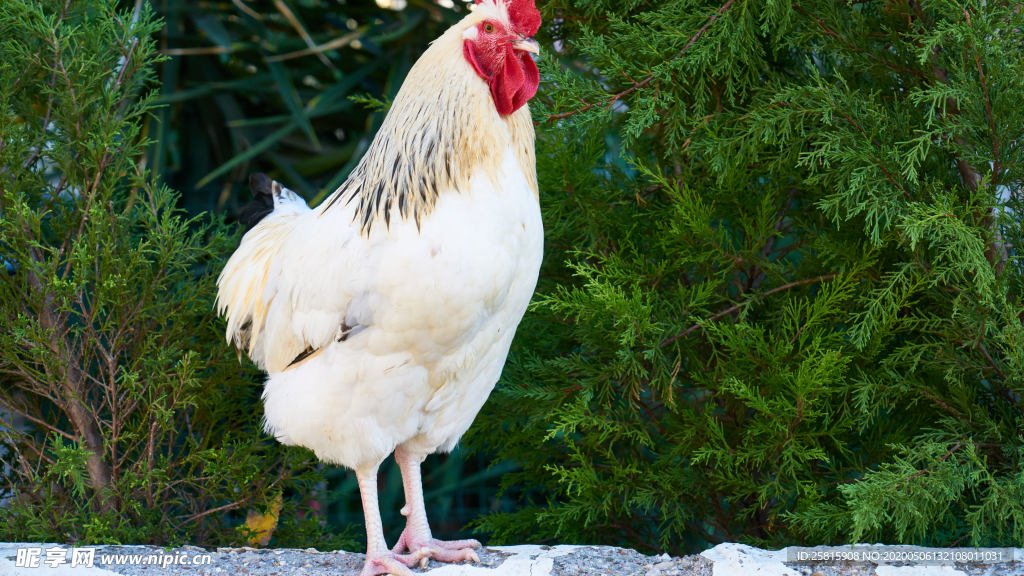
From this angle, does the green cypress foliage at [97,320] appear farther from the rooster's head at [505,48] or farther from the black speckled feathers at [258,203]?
the rooster's head at [505,48]

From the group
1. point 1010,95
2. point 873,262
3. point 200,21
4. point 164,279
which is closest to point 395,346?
point 164,279

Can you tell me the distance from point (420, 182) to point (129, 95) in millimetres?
1516

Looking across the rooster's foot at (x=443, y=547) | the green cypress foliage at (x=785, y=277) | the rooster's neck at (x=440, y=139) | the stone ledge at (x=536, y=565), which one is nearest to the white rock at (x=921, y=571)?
the stone ledge at (x=536, y=565)

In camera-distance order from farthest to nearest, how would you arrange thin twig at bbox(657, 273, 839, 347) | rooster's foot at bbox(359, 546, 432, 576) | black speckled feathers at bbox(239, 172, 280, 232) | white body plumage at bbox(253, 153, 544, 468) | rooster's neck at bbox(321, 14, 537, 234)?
black speckled feathers at bbox(239, 172, 280, 232)
thin twig at bbox(657, 273, 839, 347)
rooster's foot at bbox(359, 546, 432, 576)
rooster's neck at bbox(321, 14, 537, 234)
white body plumage at bbox(253, 153, 544, 468)

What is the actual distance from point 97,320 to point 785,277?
2658mm

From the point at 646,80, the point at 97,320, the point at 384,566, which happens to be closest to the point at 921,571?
the point at 384,566

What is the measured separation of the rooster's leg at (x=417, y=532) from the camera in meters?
2.53

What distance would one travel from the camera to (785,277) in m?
2.93

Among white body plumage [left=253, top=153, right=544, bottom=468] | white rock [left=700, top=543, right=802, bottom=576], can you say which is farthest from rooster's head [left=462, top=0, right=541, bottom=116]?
white rock [left=700, top=543, right=802, bottom=576]

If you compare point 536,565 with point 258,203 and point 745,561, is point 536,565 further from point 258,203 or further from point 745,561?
point 258,203

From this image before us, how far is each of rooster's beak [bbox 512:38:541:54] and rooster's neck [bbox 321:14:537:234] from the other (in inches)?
6.2

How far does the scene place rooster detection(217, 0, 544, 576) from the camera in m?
2.17

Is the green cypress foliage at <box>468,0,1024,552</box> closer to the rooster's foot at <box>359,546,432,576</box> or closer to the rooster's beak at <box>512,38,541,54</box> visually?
the rooster's beak at <box>512,38,541,54</box>

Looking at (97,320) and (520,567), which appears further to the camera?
(97,320)
